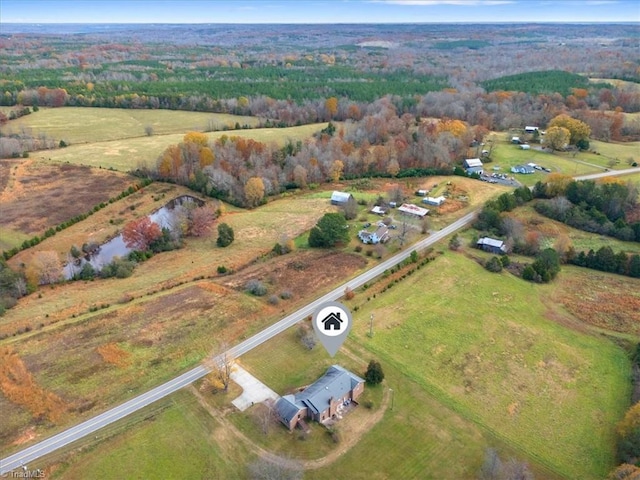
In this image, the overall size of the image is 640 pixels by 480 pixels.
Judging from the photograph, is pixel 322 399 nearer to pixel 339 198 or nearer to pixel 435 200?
pixel 339 198

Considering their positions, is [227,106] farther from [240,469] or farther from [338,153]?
[240,469]

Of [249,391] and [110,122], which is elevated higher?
[249,391]

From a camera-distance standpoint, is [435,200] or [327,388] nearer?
[327,388]

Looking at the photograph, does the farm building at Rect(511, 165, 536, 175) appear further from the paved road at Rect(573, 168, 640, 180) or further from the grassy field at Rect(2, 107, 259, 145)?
the grassy field at Rect(2, 107, 259, 145)

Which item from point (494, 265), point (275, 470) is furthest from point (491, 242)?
point (275, 470)

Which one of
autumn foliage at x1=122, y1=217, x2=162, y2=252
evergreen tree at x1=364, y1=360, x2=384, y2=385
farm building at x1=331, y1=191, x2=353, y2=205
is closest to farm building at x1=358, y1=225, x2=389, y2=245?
farm building at x1=331, y1=191, x2=353, y2=205

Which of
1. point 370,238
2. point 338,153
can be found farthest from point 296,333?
point 338,153
